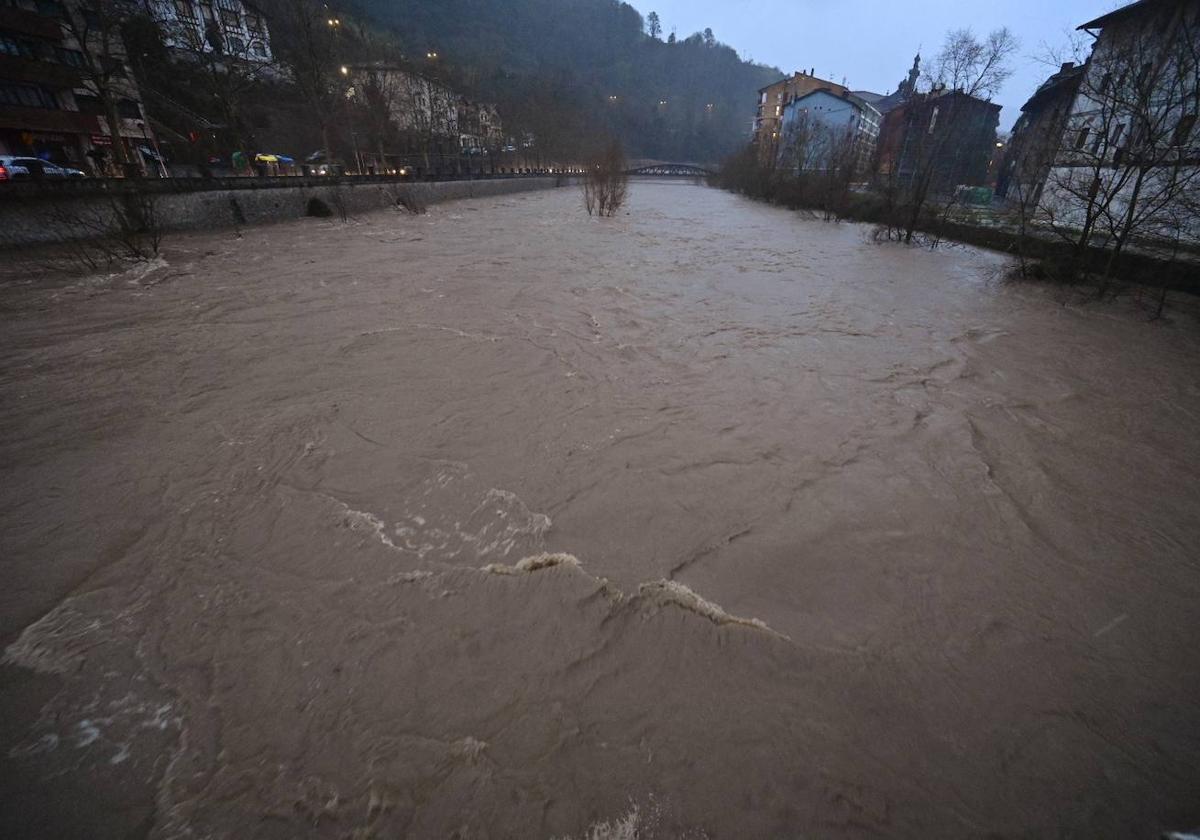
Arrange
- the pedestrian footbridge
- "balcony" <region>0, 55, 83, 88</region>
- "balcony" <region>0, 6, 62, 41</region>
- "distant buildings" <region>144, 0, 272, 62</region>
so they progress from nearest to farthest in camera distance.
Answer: "distant buildings" <region>144, 0, 272, 62</region>
"balcony" <region>0, 6, 62, 41</region>
"balcony" <region>0, 55, 83, 88</region>
the pedestrian footbridge

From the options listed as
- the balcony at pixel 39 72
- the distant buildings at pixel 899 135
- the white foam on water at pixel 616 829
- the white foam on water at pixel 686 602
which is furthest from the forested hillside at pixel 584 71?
the white foam on water at pixel 616 829

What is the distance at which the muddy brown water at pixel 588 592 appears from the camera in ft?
7.63

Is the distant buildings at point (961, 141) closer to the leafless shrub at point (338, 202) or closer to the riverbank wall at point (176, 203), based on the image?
the riverbank wall at point (176, 203)

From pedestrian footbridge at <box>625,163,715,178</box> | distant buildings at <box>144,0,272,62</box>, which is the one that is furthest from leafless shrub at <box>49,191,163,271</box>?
pedestrian footbridge at <box>625,163,715,178</box>

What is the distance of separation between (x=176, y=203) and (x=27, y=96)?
83.4 feet

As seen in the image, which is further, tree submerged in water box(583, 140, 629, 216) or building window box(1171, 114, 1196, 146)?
tree submerged in water box(583, 140, 629, 216)

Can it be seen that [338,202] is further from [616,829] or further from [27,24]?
[616,829]

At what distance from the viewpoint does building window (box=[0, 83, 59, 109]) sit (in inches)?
1067

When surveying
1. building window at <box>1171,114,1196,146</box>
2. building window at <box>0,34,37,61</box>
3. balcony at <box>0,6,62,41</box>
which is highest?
balcony at <box>0,6,62,41</box>

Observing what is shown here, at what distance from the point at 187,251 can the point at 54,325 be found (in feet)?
24.8

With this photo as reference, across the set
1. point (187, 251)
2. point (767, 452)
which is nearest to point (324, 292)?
point (187, 251)

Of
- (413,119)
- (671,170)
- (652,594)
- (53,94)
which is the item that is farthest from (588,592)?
(671,170)

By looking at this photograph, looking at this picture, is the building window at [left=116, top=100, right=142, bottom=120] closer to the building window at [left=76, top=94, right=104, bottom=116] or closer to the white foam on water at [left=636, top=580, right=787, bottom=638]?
the building window at [left=76, top=94, right=104, bottom=116]

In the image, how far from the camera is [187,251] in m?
14.1
